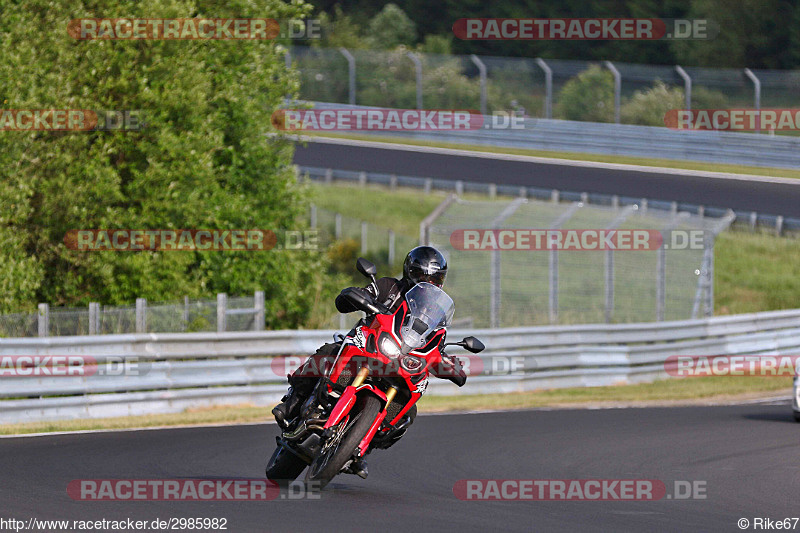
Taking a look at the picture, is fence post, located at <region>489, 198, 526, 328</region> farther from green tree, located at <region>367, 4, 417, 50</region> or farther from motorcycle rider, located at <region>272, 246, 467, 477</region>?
green tree, located at <region>367, 4, 417, 50</region>

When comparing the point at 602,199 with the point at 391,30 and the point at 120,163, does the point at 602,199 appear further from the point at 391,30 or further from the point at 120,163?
the point at 391,30


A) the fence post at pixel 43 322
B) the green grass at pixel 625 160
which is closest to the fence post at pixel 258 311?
the fence post at pixel 43 322

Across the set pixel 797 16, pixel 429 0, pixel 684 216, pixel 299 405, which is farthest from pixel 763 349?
pixel 429 0

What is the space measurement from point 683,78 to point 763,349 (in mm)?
11594

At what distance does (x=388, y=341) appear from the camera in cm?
776

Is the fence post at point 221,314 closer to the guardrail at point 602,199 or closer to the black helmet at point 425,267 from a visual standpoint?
the black helmet at point 425,267

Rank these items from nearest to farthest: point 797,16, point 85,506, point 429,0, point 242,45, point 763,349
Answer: point 85,506 < point 763,349 < point 242,45 < point 797,16 < point 429,0

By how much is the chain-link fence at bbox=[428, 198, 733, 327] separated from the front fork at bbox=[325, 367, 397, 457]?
1209 cm

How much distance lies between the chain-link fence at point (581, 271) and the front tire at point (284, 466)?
11.6 m

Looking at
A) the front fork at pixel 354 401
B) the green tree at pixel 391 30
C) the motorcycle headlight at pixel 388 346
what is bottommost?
the front fork at pixel 354 401

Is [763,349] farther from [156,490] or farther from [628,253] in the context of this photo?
[156,490]

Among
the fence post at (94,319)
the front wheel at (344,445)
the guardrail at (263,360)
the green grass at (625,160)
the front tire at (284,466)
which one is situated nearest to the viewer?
the front wheel at (344,445)

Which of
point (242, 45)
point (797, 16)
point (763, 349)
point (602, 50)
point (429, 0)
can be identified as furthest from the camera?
point (429, 0)

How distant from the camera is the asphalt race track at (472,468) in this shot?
7230 mm
